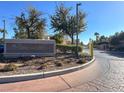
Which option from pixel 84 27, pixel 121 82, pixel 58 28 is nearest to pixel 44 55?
pixel 121 82

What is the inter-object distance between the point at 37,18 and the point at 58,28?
14.6 ft

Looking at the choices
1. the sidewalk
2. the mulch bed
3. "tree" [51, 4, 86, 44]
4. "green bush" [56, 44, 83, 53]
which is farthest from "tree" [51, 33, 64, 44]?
the sidewalk

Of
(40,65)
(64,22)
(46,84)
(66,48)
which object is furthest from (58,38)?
(46,84)

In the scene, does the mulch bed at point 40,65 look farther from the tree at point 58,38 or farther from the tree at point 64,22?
the tree at point 64,22

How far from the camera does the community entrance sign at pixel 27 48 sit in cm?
1934

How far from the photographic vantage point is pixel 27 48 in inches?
774

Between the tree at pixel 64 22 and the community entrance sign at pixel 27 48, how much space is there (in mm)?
13246

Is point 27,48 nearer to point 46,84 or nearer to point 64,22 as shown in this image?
point 46,84

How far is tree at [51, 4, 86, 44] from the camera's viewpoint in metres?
33.3

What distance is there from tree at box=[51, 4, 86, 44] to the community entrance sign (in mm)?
13246

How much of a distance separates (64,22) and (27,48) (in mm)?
14751

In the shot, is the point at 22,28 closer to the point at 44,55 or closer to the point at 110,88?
the point at 44,55

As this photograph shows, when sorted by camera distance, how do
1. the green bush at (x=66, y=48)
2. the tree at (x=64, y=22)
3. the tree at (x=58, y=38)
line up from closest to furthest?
the green bush at (x=66, y=48) → the tree at (x=58, y=38) → the tree at (x=64, y=22)

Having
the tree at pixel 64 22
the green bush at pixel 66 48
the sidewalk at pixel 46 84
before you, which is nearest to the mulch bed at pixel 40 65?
the sidewalk at pixel 46 84
